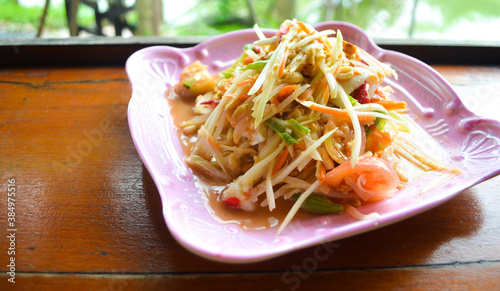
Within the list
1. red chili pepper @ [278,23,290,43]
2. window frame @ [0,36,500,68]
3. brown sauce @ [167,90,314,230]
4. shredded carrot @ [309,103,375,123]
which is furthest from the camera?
window frame @ [0,36,500,68]

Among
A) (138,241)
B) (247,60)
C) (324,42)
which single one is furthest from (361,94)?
(138,241)

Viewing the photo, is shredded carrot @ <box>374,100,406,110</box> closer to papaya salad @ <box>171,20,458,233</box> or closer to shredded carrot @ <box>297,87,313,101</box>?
papaya salad @ <box>171,20,458,233</box>

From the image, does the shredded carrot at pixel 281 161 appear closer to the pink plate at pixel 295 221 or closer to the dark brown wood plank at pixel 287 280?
the pink plate at pixel 295 221

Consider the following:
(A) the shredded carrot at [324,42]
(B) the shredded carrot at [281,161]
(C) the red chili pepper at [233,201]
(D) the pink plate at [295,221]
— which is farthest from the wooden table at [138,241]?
(A) the shredded carrot at [324,42]

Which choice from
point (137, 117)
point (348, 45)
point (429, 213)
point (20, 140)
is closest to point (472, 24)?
point (348, 45)

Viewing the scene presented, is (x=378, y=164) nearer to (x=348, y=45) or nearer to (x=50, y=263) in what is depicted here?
(x=348, y=45)

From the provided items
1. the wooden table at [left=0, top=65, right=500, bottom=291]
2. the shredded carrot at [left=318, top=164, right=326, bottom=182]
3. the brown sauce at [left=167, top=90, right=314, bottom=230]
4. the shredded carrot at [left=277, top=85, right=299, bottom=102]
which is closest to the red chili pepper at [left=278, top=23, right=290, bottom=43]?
the shredded carrot at [left=277, top=85, right=299, bottom=102]
